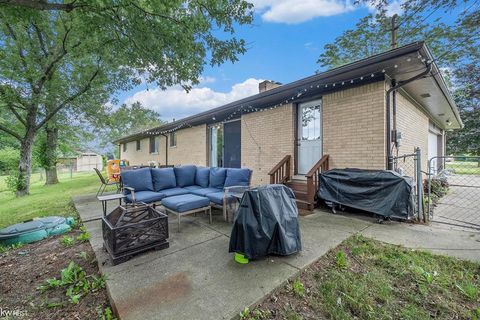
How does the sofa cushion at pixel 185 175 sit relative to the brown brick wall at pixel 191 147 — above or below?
below

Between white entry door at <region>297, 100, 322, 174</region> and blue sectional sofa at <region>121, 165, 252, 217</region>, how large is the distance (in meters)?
1.82

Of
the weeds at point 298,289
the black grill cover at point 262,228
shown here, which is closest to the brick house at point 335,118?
the black grill cover at point 262,228

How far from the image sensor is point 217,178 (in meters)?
5.29

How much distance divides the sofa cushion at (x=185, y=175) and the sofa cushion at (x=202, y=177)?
127mm

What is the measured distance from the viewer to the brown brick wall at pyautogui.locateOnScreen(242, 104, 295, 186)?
6113 millimetres

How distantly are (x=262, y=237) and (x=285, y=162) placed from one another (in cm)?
357

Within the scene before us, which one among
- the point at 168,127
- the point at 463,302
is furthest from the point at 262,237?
the point at 168,127

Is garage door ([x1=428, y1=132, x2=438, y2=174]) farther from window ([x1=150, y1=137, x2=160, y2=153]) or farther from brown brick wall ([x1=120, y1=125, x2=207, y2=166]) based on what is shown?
window ([x1=150, y1=137, x2=160, y2=153])

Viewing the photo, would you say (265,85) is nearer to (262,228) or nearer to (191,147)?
(191,147)

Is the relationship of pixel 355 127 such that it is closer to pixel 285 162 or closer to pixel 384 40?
pixel 285 162

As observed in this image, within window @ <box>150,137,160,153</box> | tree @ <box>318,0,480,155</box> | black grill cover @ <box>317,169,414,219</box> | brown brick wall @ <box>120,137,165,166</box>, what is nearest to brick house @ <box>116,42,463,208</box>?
black grill cover @ <box>317,169,414,219</box>

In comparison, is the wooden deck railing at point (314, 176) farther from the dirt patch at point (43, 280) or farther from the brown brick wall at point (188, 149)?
the brown brick wall at point (188, 149)

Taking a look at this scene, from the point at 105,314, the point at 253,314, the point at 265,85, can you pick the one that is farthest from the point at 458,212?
the point at 105,314

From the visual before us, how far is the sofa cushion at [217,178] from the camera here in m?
5.24
